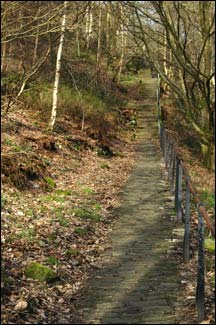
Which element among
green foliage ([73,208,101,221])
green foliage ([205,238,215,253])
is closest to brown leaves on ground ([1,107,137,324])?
green foliage ([73,208,101,221])

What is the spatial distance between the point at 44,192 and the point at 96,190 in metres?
A: 2.02

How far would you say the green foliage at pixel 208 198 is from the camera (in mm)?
11844

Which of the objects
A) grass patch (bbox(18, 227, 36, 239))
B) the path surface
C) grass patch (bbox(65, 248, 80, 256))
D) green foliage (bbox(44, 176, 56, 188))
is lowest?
the path surface

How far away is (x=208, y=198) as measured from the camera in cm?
1252

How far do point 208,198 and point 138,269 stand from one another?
5828mm

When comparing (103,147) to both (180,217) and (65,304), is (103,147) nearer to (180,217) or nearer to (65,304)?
(180,217)

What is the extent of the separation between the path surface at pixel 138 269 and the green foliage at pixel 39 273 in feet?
1.98

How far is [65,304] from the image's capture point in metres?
6.04

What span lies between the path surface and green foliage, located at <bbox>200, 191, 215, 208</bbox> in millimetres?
A: 989

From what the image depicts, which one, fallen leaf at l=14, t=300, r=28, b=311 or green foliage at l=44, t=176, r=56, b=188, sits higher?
green foliage at l=44, t=176, r=56, b=188

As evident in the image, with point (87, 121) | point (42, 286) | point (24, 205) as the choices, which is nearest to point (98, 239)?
point (24, 205)

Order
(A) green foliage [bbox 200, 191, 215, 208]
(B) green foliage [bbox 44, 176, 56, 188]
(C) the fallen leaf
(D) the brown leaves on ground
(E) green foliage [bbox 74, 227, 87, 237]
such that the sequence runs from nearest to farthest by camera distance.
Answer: (C) the fallen leaf < (D) the brown leaves on ground < (E) green foliage [bbox 74, 227, 87, 237] < (A) green foliage [bbox 200, 191, 215, 208] < (B) green foliage [bbox 44, 176, 56, 188]

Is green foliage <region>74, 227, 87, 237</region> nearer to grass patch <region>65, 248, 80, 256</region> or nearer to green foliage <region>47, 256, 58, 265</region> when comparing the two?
grass patch <region>65, 248, 80, 256</region>

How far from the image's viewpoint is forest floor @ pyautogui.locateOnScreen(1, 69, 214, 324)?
19.9 ft
